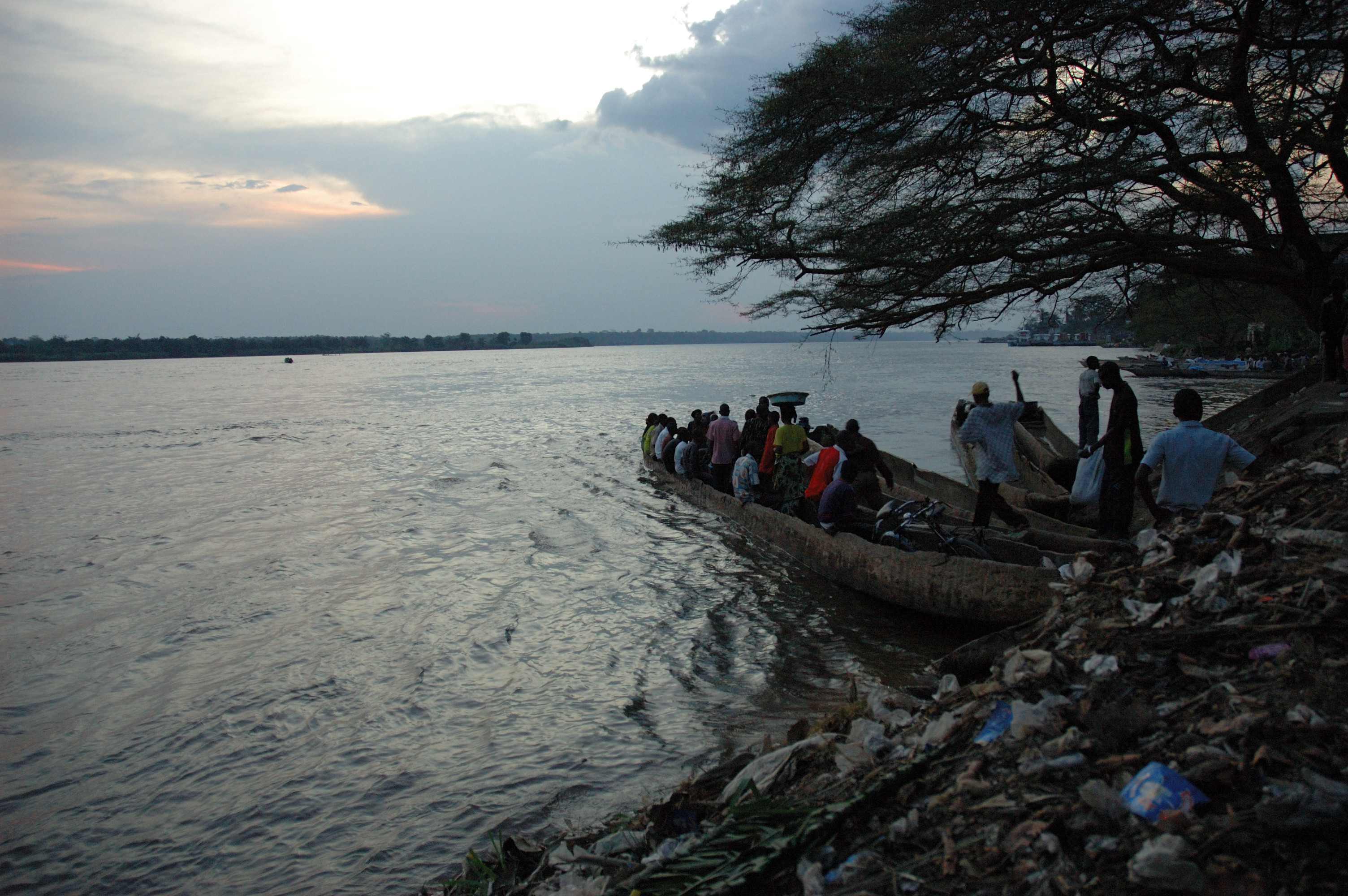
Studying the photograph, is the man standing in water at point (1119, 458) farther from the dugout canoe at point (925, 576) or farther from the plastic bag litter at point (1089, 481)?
the plastic bag litter at point (1089, 481)

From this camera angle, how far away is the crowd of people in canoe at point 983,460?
5.06 meters

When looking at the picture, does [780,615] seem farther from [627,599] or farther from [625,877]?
[625,877]

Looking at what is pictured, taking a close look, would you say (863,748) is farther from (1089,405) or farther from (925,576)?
(1089,405)

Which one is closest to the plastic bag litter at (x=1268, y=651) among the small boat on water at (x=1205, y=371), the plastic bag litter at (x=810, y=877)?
the plastic bag litter at (x=810, y=877)

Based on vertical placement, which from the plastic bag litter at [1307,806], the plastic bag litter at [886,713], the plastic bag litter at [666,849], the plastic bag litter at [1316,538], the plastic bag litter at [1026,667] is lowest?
the plastic bag litter at [666,849]

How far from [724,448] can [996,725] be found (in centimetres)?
976

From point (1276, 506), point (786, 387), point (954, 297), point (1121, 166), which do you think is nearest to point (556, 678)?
point (1276, 506)

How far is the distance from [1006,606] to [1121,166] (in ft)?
15.5

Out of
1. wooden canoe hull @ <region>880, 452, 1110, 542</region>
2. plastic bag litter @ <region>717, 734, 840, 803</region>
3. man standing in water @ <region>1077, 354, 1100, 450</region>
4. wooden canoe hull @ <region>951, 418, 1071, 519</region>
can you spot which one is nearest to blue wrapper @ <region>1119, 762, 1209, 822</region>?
plastic bag litter @ <region>717, 734, 840, 803</region>

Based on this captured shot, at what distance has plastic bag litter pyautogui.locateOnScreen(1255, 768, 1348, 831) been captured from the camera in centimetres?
201

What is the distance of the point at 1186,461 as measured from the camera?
5070mm

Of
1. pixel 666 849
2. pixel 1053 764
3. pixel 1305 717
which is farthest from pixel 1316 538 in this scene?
pixel 666 849

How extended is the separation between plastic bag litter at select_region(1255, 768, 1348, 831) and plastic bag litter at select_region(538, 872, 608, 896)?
2.27m

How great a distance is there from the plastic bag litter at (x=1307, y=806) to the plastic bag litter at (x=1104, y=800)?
14.0 inches
